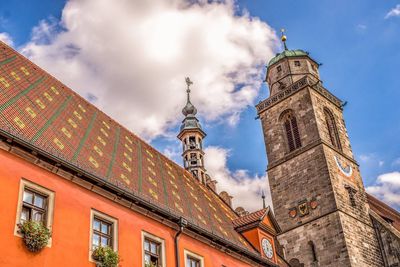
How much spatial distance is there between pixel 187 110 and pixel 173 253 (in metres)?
22.6

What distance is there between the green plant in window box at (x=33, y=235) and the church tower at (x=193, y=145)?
21.1 m

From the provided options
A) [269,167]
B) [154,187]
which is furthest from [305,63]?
[154,187]

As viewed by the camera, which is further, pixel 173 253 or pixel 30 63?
pixel 30 63

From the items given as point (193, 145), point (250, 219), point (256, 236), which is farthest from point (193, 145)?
point (256, 236)

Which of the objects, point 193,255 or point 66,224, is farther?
point 193,255

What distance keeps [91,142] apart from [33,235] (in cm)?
577

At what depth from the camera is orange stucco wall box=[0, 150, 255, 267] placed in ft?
34.2

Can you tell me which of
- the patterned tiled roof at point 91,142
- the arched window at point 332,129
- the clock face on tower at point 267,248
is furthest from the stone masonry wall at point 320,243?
the patterned tiled roof at point 91,142

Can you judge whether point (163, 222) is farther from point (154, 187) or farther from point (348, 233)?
point (348, 233)

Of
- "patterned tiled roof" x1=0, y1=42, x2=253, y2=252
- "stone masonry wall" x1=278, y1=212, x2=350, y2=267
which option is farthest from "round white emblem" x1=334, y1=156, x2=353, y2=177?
"patterned tiled roof" x1=0, y1=42, x2=253, y2=252

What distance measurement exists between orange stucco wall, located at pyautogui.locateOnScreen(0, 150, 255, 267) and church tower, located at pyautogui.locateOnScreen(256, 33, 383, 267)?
15.9 metres

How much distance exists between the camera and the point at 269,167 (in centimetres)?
3450

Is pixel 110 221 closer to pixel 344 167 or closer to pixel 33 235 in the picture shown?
pixel 33 235

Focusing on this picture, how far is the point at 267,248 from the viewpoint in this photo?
20812 mm
